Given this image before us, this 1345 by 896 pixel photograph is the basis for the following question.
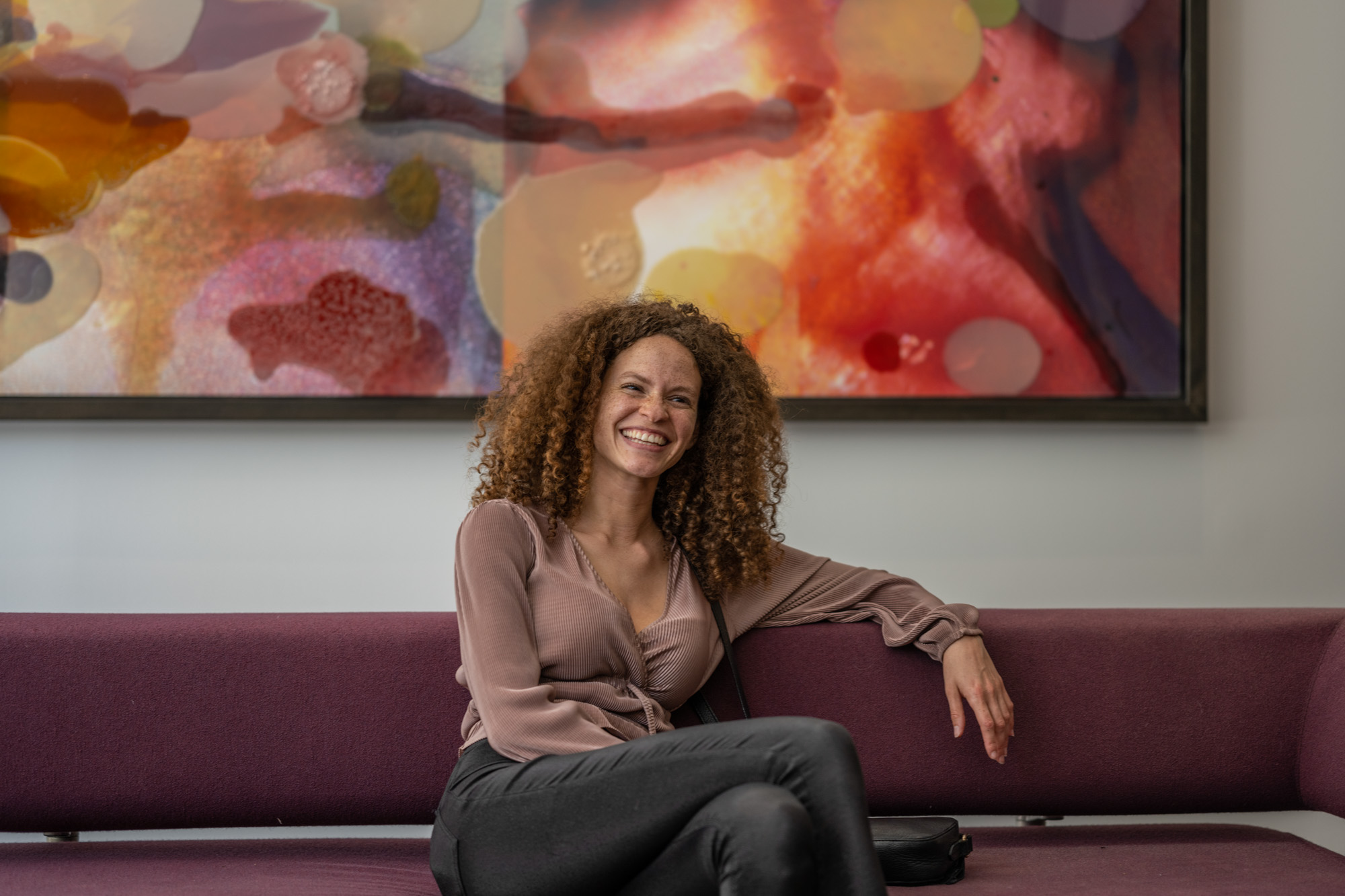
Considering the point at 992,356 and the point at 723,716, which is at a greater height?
the point at 992,356

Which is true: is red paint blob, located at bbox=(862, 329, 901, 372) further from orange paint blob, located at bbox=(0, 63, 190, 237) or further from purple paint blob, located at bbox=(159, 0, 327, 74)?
orange paint blob, located at bbox=(0, 63, 190, 237)

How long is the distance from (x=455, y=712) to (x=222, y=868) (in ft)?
1.61

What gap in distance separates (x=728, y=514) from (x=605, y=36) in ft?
4.04

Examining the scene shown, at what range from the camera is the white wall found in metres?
2.64

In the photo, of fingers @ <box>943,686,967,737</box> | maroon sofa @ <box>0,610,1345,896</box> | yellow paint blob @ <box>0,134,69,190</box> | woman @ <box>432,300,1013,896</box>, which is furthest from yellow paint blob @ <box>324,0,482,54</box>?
A: fingers @ <box>943,686,967,737</box>

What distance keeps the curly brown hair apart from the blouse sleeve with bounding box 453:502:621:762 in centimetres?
17

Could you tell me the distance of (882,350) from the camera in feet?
8.73

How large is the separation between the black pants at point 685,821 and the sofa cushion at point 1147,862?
457 mm

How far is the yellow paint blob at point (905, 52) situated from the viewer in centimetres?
266

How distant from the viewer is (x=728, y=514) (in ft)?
7.14

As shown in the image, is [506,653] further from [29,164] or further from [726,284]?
[29,164]

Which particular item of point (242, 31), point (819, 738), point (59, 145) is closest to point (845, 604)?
point (819, 738)

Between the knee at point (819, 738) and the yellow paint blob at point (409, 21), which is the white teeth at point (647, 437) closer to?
the knee at point (819, 738)

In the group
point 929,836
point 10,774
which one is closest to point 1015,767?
point 929,836
